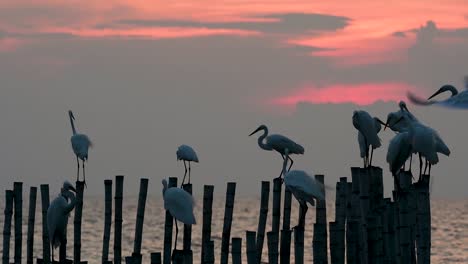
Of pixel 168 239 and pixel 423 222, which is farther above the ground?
pixel 423 222

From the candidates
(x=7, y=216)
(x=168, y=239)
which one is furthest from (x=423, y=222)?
(x=7, y=216)

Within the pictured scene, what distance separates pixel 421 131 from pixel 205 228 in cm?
400

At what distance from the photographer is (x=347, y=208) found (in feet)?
52.9

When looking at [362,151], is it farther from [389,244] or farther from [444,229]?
[444,229]

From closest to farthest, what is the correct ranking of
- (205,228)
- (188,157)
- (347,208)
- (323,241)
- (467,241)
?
1. (323,241)
2. (347,208)
3. (205,228)
4. (188,157)
5. (467,241)

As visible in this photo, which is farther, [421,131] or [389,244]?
[421,131]

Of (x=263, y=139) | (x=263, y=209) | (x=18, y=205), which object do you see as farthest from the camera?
(x=263, y=139)

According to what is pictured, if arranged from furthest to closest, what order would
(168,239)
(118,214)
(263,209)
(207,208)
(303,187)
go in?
(263,209), (118,214), (168,239), (207,208), (303,187)

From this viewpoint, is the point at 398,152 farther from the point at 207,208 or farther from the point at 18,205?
the point at 18,205

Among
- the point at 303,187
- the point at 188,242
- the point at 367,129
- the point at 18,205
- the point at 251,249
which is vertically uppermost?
the point at 367,129

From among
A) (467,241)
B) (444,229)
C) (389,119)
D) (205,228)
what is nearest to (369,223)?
(205,228)

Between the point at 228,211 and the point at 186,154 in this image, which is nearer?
the point at 228,211

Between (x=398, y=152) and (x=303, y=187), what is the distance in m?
1.49

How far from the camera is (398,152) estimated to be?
1608 cm
